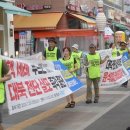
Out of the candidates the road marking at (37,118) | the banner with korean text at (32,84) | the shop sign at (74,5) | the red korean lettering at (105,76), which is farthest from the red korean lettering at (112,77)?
the shop sign at (74,5)

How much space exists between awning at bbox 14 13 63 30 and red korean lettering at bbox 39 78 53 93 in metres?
18.7

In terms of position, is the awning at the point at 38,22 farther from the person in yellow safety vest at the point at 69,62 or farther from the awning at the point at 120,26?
the person in yellow safety vest at the point at 69,62

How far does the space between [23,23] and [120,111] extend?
19.2m

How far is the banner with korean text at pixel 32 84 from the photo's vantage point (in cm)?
811

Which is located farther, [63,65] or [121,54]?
[121,54]

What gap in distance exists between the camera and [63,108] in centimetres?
1194

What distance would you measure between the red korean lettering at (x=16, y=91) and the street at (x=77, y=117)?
1.13m

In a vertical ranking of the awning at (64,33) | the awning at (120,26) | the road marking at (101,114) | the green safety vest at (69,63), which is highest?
the awning at (120,26)

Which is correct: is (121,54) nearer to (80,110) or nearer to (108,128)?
(80,110)

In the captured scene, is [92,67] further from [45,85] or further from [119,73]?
[45,85]

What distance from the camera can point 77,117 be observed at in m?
10.6

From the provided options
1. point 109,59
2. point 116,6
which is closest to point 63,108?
point 109,59

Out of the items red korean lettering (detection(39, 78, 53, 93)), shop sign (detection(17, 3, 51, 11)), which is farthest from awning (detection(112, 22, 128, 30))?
red korean lettering (detection(39, 78, 53, 93))

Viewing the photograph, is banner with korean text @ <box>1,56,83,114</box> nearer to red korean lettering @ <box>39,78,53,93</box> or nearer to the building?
red korean lettering @ <box>39,78,53,93</box>
